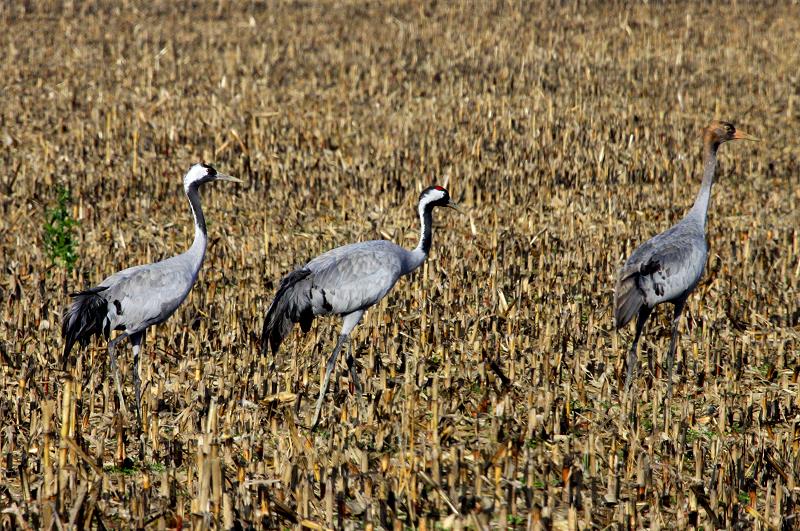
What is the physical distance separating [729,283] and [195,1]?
19555mm

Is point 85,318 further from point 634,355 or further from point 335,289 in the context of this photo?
point 634,355

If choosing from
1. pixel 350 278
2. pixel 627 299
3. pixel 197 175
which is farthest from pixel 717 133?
pixel 197 175

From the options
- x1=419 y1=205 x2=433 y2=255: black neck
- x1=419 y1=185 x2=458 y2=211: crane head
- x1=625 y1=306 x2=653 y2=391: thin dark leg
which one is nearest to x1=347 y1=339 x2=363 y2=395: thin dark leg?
x1=419 y1=205 x2=433 y2=255: black neck

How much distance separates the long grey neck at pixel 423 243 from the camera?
7.95 m

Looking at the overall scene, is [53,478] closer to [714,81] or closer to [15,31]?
[714,81]

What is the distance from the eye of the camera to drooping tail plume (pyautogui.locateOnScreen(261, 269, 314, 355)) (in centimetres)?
716

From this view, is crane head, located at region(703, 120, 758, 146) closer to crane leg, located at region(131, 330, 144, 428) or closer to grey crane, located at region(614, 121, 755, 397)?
grey crane, located at region(614, 121, 755, 397)

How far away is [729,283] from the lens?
912 cm

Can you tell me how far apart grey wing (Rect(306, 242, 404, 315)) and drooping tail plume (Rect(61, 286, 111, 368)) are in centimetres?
148

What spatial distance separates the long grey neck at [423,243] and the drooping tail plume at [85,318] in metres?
2.35

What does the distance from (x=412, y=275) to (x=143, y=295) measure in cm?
315

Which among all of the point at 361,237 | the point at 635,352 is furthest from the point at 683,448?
the point at 361,237

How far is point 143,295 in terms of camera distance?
6.90 m

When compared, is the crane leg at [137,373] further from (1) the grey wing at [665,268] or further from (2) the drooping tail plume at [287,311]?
(1) the grey wing at [665,268]
